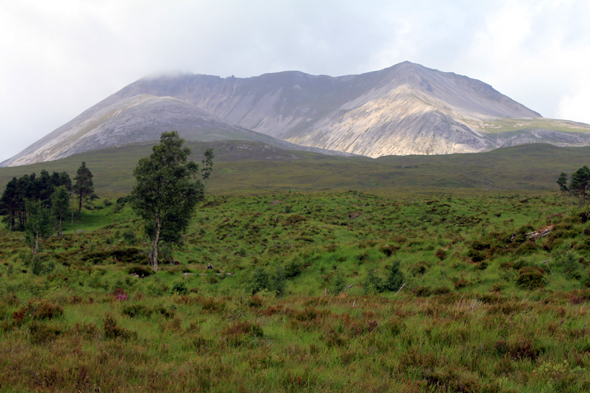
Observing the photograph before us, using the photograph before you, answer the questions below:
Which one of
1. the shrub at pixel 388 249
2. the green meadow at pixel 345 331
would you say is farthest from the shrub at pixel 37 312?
the shrub at pixel 388 249

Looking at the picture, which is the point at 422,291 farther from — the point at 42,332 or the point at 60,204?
the point at 60,204

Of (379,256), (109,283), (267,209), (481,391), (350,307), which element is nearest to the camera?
(481,391)

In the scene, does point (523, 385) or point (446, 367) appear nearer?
point (523, 385)

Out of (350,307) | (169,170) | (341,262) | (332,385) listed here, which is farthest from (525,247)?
(169,170)

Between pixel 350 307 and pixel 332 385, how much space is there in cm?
503

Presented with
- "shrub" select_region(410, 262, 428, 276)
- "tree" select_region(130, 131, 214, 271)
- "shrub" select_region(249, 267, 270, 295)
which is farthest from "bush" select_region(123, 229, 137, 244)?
"shrub" select_region(410, 262, 428, 276)

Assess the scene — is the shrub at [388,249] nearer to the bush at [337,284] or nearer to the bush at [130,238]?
the bush at [337,284]

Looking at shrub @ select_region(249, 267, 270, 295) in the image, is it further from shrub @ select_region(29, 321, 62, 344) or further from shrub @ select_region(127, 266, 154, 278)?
shrub @ select_region(29, 321, 62, 344)

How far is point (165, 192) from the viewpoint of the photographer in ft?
94.5

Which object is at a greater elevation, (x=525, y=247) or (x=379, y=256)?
(x=525, y=247)

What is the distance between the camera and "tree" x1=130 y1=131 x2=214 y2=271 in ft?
93.2

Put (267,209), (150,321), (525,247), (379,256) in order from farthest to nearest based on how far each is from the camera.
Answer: (267,209)
(379,256)
(525,247)
(150,321)

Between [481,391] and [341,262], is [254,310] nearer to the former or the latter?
[481,391]

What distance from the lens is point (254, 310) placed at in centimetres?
972
